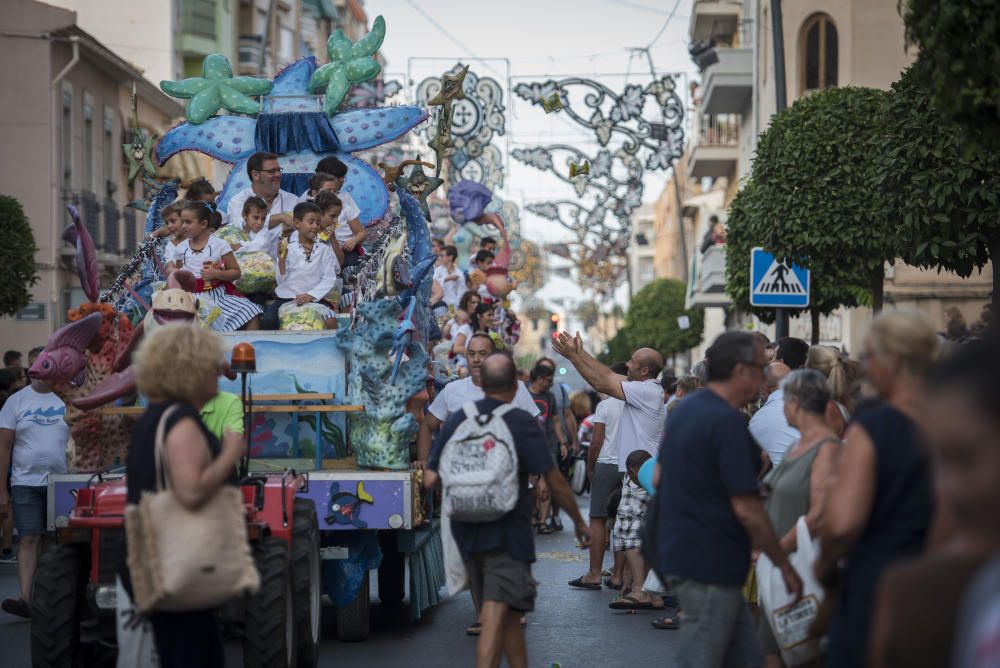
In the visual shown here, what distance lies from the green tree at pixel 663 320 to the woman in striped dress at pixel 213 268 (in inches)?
1807

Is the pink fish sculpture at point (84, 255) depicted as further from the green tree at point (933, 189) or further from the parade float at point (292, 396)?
the green tree at point (933, 189)

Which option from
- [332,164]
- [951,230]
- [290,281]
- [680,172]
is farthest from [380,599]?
[680,172]

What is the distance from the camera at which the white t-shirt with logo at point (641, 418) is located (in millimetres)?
12633

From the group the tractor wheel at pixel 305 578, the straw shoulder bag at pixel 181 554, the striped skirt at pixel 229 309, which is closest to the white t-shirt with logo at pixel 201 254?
the striped skirt at pixel 229 309

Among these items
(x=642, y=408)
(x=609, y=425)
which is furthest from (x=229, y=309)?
(x=609, y=425)

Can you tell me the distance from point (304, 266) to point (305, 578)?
362 centimetres

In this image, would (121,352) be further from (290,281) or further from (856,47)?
(856,47)

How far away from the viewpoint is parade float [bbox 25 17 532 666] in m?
8.54

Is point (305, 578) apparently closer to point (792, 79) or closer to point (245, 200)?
point (245, 200)

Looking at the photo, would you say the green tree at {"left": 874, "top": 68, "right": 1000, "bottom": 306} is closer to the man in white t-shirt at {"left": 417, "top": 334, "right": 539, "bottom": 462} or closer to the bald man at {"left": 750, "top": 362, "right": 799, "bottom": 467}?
the bald man at {"left": 750, "top": 362, "right": 799, "bottom": 467}

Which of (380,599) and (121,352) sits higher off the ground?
(121,352)

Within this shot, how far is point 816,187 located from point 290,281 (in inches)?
362

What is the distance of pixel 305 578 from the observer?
890 cm

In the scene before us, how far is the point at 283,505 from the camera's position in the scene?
28.3ft
